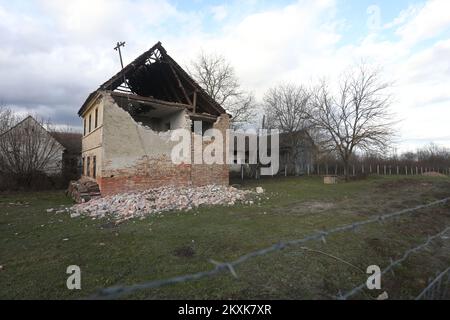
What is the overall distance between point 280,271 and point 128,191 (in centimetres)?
981

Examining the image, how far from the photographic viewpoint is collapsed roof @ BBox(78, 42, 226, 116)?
43.7 ft

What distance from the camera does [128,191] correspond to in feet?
39.6

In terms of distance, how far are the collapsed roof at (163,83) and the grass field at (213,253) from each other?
25.9 ft

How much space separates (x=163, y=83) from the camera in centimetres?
1574

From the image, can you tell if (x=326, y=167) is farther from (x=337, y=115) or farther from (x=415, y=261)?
(x=415, y=261)

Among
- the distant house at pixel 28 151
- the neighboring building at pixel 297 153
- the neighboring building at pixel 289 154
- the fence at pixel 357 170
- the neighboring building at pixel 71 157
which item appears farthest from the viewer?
the fence at pixel 357 170

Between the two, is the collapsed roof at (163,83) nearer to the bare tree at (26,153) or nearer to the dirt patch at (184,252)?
the bare tree at (26,153)

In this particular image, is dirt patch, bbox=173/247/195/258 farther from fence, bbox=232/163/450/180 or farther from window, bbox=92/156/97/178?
fence, bbox=232/163/450/180

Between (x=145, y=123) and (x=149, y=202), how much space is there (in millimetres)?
8532

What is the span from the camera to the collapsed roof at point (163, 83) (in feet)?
43.7

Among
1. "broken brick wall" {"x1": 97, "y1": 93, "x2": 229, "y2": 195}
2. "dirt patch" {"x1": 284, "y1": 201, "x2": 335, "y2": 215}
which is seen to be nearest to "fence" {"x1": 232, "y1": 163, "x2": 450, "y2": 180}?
"broken brick wall" {"x1": 97, "y1": 93, "x2": 229, "y2": 195}

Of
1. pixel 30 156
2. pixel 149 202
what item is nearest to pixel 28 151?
pixel 30 156

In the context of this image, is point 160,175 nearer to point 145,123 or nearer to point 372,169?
point 145,123

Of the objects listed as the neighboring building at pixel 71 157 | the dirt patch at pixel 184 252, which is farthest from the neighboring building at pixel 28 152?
the dirt patch at pixel 184 252
